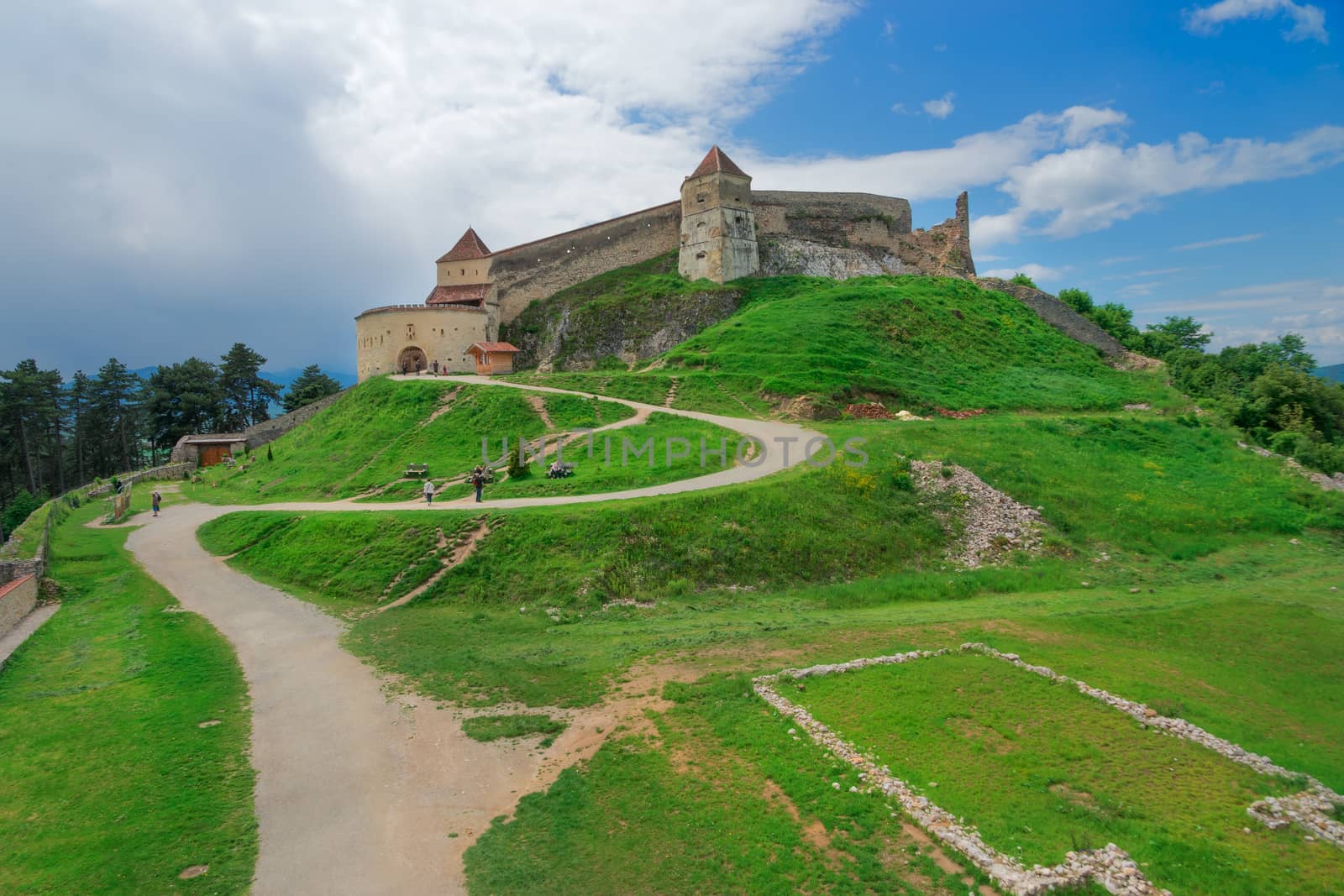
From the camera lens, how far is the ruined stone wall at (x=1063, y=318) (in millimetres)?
46031

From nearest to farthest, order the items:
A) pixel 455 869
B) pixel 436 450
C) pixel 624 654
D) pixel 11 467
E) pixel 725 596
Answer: pixel 455 869 → pixel 624 654 → pixel 725 596 → pixel 436 450 → pixel 11 467

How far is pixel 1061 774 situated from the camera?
8.70m

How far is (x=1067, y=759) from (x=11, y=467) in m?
68.8

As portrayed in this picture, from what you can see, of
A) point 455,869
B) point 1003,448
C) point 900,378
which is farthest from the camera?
point 900,378

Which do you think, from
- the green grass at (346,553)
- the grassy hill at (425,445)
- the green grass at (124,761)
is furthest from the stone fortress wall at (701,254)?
the green grass at (124,761)

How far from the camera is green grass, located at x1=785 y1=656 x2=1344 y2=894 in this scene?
7.27 meters

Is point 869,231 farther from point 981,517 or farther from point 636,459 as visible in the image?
point 981,517

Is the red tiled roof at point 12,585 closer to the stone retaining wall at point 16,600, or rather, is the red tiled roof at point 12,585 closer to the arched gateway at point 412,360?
the stone retaining wall at point 16,600

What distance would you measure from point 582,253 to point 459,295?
9530mm

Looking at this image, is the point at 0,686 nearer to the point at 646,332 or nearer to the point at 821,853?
the point at 821,853

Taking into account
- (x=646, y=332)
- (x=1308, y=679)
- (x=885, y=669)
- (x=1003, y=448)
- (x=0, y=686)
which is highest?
(x=646, y=332)

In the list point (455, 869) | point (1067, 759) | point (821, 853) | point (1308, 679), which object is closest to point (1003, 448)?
point (1308, 679)

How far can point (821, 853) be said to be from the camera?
744 cm

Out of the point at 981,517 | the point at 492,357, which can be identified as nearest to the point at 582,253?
the point at 492,357
